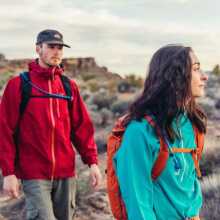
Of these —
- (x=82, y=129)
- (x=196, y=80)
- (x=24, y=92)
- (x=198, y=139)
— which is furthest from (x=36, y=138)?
(x=196, y=80)

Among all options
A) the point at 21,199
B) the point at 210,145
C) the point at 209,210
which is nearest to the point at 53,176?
the point at 209,210

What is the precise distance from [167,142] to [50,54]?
273cm

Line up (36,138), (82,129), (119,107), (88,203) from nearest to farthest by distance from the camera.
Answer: (36,138)
(82,129)
(88,203)
(119,107)

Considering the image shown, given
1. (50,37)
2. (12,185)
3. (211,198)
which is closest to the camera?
(12,185)

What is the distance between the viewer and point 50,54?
5.93 metres

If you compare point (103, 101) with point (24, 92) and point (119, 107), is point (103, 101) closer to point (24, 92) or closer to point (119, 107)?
point (119, 107)

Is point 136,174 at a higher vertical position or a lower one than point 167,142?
lower

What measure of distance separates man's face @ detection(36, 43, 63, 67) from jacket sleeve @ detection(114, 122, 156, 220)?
2.64 m

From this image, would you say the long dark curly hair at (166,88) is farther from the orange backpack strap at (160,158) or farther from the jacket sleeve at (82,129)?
the jacket sleeve at (82,129)

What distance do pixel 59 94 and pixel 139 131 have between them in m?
2.58

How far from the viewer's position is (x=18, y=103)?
18.7 ft

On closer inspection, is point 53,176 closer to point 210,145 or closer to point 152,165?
point 152,165

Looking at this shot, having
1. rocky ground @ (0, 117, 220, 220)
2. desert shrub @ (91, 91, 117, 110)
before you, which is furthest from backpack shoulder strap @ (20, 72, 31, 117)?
desert shrub @ (91, 91, 117, 110)

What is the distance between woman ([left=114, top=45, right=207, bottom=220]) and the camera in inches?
130
